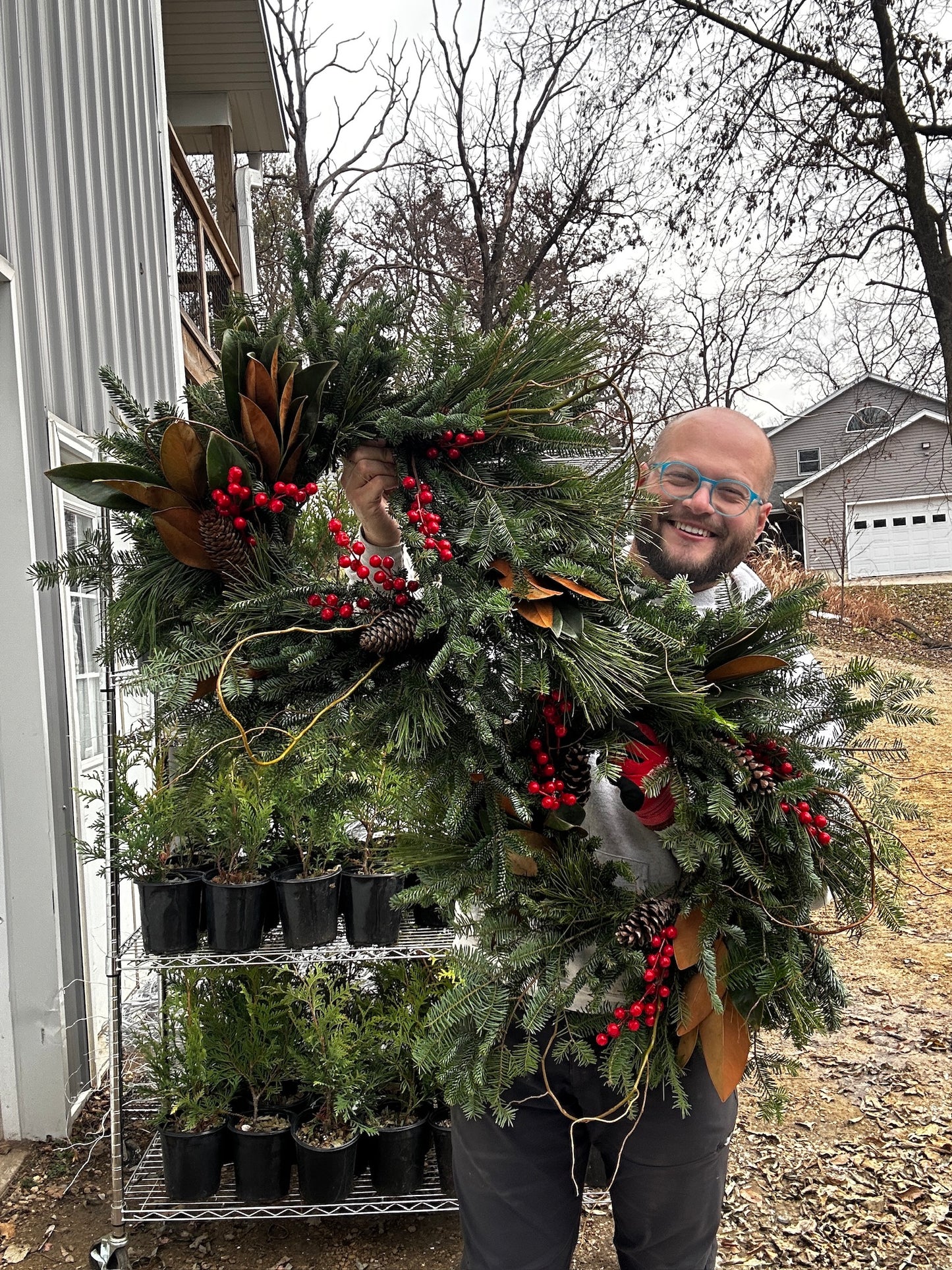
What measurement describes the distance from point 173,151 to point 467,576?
553 centimetres

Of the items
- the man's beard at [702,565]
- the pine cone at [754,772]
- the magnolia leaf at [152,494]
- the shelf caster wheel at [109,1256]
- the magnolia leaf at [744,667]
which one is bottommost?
the shelf caster wheel at [109,1256]

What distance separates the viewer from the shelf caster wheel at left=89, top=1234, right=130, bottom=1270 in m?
2.44

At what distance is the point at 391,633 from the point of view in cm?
128

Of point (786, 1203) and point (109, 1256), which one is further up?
point (109, 1256)

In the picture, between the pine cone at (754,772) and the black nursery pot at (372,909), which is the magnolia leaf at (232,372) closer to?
the pine cone at (754,772)

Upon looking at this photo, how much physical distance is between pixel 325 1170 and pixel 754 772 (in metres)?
1.94

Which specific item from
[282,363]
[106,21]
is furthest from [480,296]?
[282,363]

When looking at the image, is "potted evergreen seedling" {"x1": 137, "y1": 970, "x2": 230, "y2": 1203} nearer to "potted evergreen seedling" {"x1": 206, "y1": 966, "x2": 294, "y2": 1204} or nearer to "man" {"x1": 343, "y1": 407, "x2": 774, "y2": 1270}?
"potted evergreen seedling" {"x1": 206, "y1": 966, "x2": 294, "y2": 1204}

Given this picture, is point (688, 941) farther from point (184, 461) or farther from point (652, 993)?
point (184, 461)

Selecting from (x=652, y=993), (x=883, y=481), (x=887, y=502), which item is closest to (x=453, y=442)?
(x=652, y=993)

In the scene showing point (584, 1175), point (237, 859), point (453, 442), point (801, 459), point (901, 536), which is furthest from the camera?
point (801, 459)

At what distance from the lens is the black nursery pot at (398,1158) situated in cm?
269

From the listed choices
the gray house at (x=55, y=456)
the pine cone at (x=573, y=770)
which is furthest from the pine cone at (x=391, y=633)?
the gray house at (x=55, y=456)

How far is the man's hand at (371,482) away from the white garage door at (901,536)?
24.4 meters
